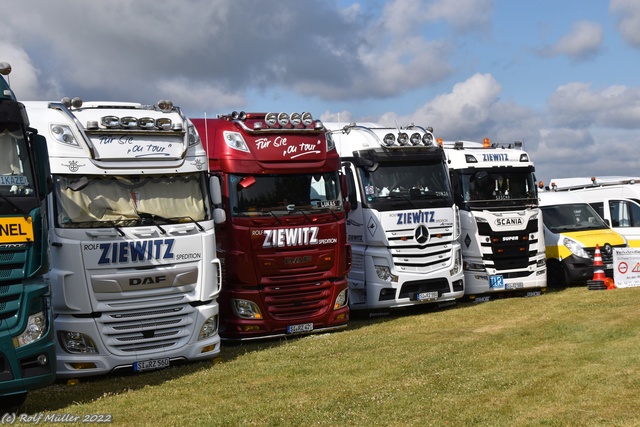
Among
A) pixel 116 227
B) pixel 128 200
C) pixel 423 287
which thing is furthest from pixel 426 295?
pixel 116 227

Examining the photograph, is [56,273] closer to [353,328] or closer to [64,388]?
[64,388]

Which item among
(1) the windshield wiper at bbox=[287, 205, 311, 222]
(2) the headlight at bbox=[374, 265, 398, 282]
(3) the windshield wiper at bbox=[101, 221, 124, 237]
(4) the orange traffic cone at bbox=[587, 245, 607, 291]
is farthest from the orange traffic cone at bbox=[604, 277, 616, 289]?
(3) the windshield wiper at bbox=[101, 221, 124, 237]

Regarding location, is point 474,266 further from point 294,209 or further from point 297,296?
point 294,209

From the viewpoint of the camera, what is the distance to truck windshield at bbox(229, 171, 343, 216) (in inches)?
506

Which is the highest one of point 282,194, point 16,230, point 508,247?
point 282,194

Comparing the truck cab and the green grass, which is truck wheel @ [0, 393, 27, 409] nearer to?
the truck cab

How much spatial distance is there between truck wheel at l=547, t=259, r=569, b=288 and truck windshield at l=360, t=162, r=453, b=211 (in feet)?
16.6

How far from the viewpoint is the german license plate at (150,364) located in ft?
35.1

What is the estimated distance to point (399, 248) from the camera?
15.1 metres

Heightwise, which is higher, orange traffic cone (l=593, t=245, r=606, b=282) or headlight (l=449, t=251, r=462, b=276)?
Answer: headlight (l=449, t=251, r=462, b=276)

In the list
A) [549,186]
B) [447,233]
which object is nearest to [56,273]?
[447,233]

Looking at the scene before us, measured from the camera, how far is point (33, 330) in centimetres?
856

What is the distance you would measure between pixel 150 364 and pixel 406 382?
3.69 meters

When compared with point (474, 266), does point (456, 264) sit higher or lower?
higher
